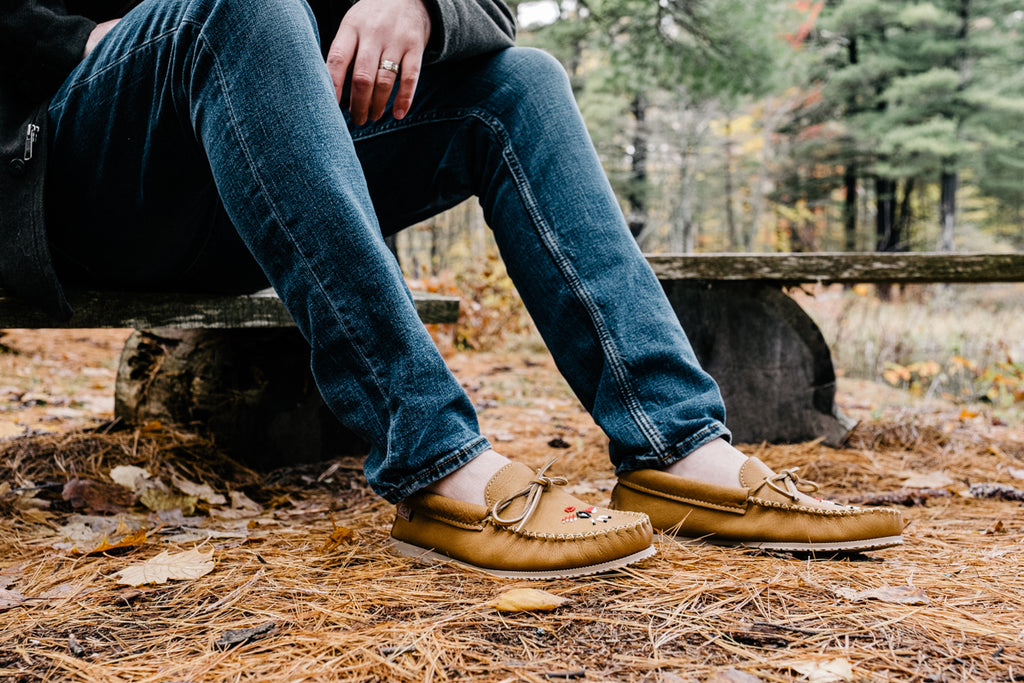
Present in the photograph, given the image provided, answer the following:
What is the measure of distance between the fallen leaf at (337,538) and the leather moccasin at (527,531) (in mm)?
173

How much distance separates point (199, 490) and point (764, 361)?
5.28 feet

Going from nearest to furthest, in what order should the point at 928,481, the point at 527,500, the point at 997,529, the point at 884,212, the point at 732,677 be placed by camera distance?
the point at 732,677, the point at 527,500, the point at 997,529, the point at 928,481, the point at 884,212

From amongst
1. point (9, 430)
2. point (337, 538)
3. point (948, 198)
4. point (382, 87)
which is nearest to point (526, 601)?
point (337, 538)

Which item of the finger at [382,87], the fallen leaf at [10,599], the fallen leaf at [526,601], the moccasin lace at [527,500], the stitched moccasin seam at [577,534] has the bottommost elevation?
the fallen leaf at [10,599]

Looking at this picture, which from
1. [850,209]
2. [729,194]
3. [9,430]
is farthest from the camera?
[729,194]

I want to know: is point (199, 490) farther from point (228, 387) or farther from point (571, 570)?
point (571, 570)

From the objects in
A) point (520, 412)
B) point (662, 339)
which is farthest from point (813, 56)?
point (662, 339)

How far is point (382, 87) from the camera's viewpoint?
1050mm

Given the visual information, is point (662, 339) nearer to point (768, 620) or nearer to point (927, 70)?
point (768, 620)

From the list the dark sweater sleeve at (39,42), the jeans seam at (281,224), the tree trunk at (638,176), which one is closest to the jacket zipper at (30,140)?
the dark sweater sleeve at (39,42)

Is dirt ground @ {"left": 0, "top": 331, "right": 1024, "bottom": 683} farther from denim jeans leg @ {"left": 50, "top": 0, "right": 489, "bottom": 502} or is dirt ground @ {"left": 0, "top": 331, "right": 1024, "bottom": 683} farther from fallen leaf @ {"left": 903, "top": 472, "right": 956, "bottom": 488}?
denim jeans leg @ {"left": 50, "top": 0, "right": 489, "bottom": 502}

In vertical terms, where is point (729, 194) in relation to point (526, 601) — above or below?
below

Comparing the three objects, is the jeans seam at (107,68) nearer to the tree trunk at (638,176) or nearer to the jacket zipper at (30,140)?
the jacket zipper at (30,140)

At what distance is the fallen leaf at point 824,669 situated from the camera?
652mm
